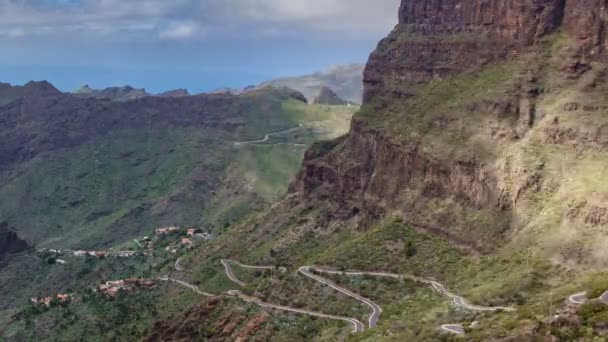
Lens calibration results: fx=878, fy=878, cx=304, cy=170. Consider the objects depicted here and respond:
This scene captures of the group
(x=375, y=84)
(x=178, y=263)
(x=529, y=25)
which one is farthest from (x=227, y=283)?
(x=529, y=25)

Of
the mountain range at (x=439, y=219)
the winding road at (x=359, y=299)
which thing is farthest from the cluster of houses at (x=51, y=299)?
the winding road at (x=359, y=299)

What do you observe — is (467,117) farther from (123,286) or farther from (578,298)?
(123,286)

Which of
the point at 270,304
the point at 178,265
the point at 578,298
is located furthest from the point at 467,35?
the point at 578,298

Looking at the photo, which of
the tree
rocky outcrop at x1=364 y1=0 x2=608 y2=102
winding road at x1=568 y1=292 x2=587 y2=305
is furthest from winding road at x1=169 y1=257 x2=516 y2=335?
rocky outcrop at x1=364 y1=0 x2=608 y2=102

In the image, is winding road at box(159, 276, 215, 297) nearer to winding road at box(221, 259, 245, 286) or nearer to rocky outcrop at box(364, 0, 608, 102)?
winding road at box(221, 259, 245, 286)

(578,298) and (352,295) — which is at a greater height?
(578,298)
